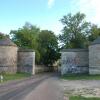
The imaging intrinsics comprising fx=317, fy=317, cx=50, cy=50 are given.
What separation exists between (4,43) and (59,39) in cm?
3898

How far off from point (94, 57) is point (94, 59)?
37 centimetres

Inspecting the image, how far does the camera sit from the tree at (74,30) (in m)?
101

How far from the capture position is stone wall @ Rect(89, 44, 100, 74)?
2256 inches

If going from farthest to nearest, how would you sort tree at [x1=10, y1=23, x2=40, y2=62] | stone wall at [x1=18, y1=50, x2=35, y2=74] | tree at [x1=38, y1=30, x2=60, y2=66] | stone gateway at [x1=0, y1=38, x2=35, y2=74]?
tree at [x1=38, y1=30, x2=60, y2=66] → tree at [x1=10, y1=23, x2=40, y2=62] → stone wall at [x1=18, y1=50, x2=35, y2=74] → stone gateway at [x1=0, y1=38, x2=35, y2=74]

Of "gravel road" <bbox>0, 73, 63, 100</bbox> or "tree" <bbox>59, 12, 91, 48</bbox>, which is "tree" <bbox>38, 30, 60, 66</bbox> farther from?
"gravel road" <bbox>0, 73, 63, 100</bbox>

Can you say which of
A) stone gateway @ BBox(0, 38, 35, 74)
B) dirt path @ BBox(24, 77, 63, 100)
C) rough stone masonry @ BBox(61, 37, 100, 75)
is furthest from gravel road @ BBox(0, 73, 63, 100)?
stone gateway @ BBox(0, 38, 35, 74)

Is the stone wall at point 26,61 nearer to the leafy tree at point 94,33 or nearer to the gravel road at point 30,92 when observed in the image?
the leafy tree at point 94,33

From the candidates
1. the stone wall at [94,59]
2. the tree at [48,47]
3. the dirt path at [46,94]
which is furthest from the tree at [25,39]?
the dirt path at [46,94]

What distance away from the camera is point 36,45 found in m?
91.3

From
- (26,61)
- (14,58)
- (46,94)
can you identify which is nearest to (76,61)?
(26,61)

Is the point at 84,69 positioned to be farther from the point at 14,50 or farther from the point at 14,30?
the point at 14,30

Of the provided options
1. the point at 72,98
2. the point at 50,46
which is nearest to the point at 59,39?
the point at 50,46

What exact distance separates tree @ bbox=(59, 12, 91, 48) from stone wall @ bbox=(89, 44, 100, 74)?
40.5 meters

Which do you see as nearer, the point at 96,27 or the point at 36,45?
the point at 36,45
